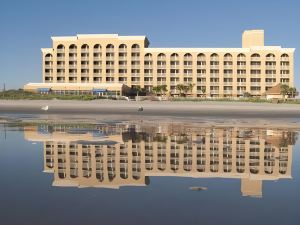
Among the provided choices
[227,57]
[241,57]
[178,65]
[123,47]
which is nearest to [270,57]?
[241,57]

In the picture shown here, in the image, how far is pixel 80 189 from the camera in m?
7.73

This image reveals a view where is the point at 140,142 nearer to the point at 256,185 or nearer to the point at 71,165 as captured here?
the point at 71,165

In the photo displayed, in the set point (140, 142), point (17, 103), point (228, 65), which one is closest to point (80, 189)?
point (140, 142)

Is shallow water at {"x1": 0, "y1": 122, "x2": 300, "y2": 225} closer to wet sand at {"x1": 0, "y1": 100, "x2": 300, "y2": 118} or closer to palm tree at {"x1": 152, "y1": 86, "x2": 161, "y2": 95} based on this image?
wet sand at {"x1": 0, "y1": 100, "x2": 300, "y2": 118}

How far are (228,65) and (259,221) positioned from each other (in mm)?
108434

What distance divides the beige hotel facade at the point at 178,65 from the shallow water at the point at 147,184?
9749 cm

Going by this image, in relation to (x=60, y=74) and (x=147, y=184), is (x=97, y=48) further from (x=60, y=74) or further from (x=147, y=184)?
(x=147, y=184)

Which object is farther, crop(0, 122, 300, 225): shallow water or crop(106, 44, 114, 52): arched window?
crop(106, 44, 114, 52): arched window

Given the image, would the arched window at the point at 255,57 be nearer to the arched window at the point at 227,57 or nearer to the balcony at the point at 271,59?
the balcony at the point at 271,59

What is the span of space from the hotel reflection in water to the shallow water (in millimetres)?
24

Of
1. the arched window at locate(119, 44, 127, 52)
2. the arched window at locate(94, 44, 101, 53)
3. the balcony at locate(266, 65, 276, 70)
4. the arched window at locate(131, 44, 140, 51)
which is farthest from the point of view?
the arched window at locate(94, 44, 101, 53)

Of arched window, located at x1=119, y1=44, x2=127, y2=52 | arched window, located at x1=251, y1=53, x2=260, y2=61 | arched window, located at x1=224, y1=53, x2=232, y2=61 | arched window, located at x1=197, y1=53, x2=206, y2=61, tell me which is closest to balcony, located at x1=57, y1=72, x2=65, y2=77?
arched window, located at x1=119, y1=44, x2=127, y2=52

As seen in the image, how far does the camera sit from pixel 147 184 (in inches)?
328

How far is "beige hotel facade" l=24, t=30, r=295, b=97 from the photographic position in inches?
4358
